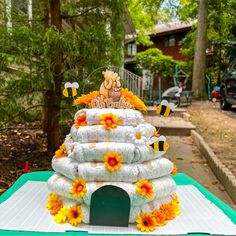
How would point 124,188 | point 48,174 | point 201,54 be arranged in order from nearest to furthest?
point 124,188
point 48,174
point 201,54

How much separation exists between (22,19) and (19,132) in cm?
271

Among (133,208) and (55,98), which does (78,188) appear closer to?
(133,208)

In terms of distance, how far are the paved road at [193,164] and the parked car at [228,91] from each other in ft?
13.0

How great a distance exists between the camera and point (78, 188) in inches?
94.0

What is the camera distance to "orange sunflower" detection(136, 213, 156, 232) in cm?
236

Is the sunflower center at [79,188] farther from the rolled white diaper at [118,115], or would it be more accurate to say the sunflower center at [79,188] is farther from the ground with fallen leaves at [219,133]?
the ground with fallen leaves at [219,133]

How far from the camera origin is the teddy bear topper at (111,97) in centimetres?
279

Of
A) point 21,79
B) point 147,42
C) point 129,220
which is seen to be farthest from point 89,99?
point 147,42

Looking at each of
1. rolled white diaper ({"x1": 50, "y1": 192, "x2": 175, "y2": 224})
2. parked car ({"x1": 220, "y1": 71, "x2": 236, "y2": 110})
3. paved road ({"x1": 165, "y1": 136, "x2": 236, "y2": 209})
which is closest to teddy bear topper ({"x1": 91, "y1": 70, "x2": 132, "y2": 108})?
rolled white diaper ({"x1": 50, "y1": 192, "x2": 175, "y2": 224})

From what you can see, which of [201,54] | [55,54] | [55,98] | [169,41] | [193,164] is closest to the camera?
[55,54]

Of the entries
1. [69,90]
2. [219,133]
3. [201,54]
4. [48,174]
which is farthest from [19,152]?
[201,54]

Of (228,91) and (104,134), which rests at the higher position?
(104,134)

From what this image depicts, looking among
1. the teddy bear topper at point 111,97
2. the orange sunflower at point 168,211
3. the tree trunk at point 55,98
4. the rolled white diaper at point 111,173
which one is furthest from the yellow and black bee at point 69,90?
the tree trunk at point 55,98

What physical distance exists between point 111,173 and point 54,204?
600mm
